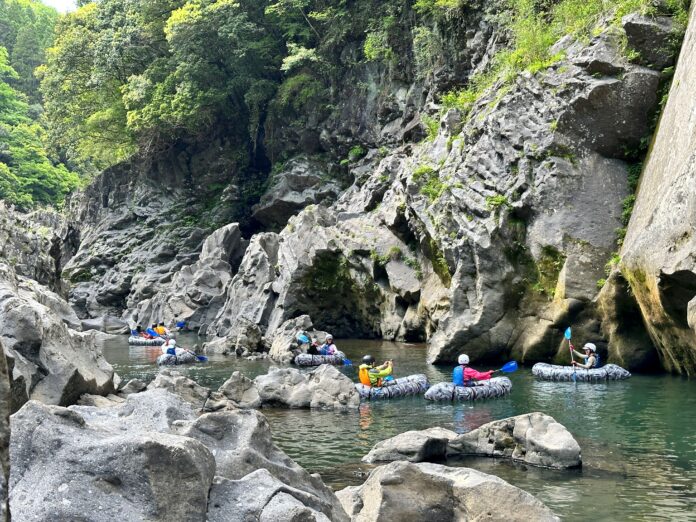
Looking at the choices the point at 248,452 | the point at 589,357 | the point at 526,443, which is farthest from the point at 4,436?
the point at 589,357

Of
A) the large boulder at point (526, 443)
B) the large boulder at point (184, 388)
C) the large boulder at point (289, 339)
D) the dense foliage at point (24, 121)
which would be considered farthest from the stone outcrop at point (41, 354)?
the dense foliage at point (24, 121)

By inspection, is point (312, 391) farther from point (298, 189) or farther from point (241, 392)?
point (298, 189)

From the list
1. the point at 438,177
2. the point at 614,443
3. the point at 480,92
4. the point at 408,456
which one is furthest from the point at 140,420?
the point at 480,92

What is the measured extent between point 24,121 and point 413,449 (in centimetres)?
6928

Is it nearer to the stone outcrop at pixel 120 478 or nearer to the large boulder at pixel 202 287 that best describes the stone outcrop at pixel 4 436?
the stone outcrop at pixel 120 478

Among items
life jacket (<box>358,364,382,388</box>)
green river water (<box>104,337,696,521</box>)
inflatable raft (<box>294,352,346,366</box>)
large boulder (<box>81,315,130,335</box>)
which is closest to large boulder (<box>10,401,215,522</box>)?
green river water (<box>104,337,696,521</box>)

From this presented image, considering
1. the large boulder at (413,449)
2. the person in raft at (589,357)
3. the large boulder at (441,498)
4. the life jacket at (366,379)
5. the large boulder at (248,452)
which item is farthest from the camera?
the person in raft at (589,357)

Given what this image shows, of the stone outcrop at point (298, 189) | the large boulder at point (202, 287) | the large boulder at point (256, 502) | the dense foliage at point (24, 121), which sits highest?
the dense foliage at point (24, 121)

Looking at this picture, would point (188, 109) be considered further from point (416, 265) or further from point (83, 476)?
point (83, 476)

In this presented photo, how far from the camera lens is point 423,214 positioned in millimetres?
30203

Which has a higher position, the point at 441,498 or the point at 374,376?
the point at 374,376

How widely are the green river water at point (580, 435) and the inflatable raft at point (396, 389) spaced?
16.0 inches

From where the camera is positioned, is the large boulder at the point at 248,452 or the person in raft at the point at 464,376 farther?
the person in raft at the point at 464,376

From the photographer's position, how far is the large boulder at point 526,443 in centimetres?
1263
